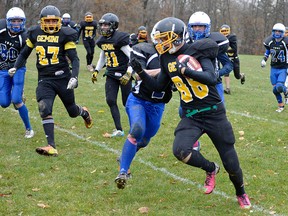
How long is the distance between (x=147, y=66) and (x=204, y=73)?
3.41 feet

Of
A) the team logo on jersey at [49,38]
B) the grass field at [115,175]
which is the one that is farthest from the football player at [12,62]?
the team logo on jersey at [49,38]

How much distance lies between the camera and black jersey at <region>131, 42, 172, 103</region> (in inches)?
197

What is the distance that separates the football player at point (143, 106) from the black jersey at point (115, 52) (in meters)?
2.13

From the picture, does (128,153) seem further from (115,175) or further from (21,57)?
(21,57)

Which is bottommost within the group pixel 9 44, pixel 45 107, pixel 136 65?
pixel 45 107

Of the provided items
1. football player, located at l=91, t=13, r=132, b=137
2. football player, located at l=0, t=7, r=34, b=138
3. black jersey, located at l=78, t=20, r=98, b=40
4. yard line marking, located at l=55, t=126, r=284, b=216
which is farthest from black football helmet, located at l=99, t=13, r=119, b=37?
black jersey, located at l=78, t=20, r=98, b=40

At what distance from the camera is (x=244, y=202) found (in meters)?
4.52

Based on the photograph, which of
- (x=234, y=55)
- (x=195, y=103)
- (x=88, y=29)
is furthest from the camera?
(x=88, y=29)

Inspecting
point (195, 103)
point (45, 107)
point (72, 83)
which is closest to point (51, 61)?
point (72, 83)

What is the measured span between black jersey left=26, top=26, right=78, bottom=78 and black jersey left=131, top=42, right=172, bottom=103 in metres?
1.61

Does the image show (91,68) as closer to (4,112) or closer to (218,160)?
(4,112)

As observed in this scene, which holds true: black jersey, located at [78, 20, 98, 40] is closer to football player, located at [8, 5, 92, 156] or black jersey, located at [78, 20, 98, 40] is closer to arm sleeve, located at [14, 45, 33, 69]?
arm sleeve, located at [14, 45, 33, 69]

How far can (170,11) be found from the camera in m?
54.0

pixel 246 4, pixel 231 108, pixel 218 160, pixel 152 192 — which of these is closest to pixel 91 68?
pixel 231 108
